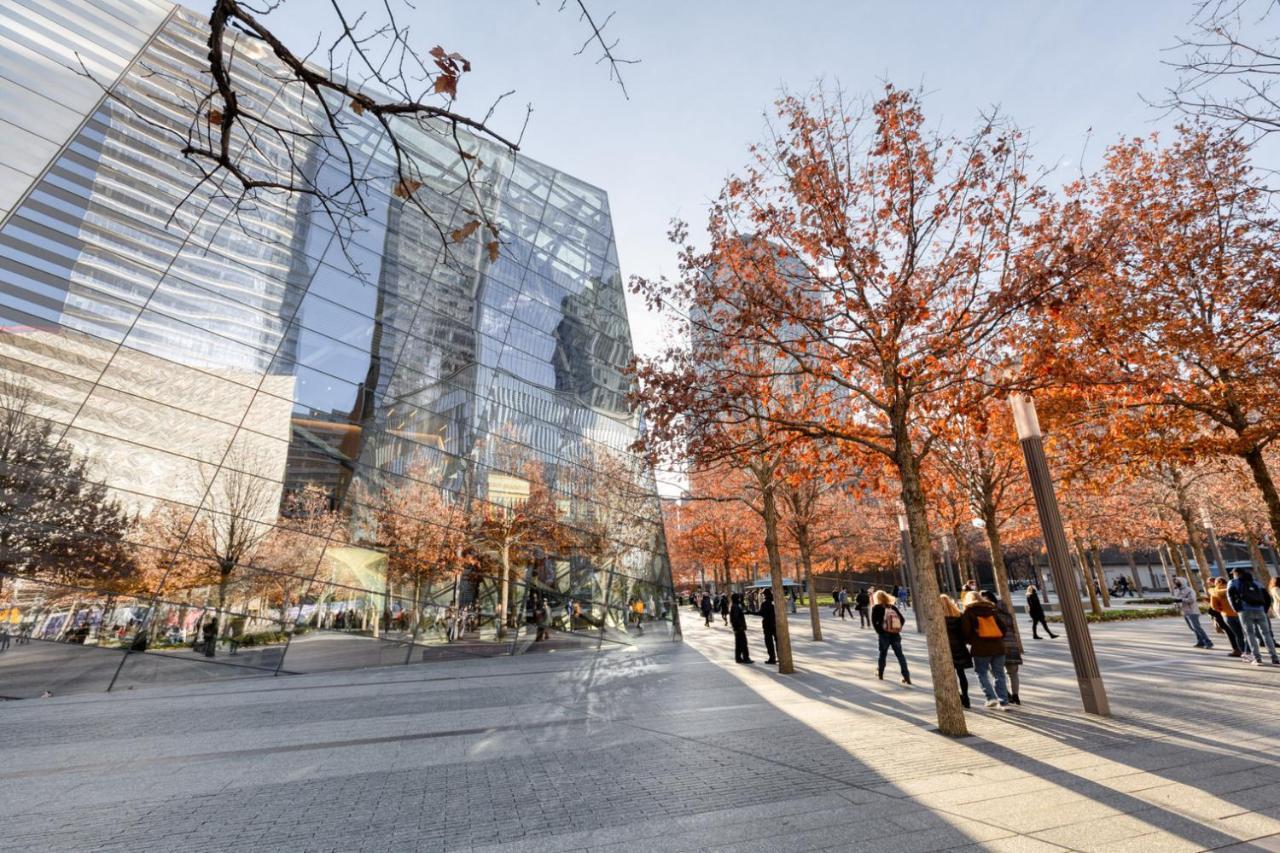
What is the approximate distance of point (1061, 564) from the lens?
7.89 meters

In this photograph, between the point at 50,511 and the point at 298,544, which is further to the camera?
the point at 298,544

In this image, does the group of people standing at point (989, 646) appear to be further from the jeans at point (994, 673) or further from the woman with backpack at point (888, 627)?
the woman with backpack at point (888, 627)

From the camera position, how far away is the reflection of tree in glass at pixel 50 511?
11.9 m

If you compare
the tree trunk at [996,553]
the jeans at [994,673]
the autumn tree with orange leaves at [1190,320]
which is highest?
the autumn tree with orange leaves at [1190,320]

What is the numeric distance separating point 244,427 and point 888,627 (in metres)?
15.1

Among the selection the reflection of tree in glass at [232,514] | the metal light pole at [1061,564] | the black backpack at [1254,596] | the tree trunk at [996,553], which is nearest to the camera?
the metal light pole at [1061,564]

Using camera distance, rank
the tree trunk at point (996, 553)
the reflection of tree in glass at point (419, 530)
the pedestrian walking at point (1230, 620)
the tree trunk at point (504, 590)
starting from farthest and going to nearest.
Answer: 1. the tree trunk at point (504, 590)
2. the reflection of tree in glass at point (419, 530)
3. the tree trunk at point (996, 553)
4. the pedestrian walking at point (1230, 620)

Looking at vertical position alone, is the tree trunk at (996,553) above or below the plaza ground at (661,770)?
above

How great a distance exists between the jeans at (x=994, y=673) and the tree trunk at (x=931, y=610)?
1.45 metres

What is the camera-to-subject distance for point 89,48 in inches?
627

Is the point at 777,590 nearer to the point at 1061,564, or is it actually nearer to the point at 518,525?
the point at 1061,564

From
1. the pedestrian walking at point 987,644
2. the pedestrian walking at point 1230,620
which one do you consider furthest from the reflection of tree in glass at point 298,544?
the pedestrian walking at point 1230,620

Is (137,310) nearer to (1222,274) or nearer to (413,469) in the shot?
(413,469)

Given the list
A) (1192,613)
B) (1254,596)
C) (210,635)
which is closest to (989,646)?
(1254,596)
